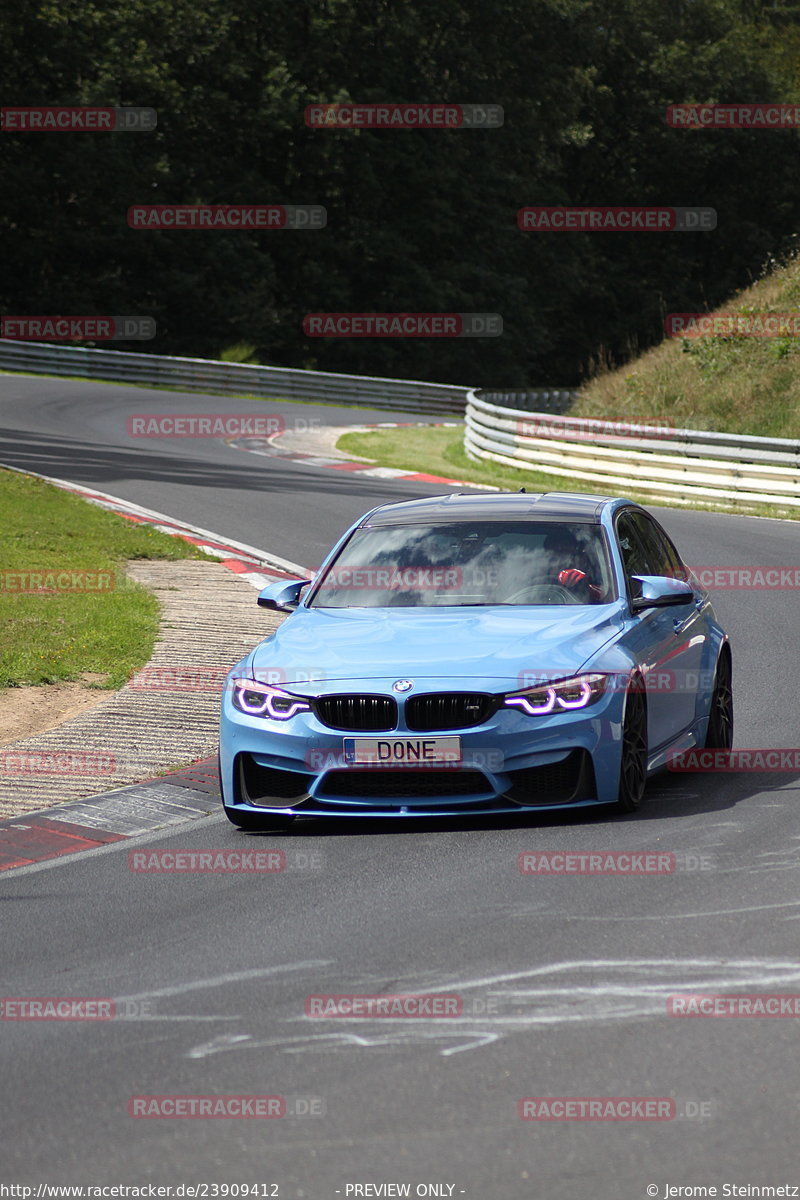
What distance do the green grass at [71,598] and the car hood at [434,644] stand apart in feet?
12.0

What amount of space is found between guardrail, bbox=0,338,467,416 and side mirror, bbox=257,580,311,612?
125 ft

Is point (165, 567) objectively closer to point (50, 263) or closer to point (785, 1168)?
point (785, 1168)

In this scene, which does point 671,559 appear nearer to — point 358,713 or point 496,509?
point 496,509

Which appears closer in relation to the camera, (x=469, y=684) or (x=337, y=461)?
(x=469, y=684)

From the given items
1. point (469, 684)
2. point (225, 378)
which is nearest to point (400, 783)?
point (469, 684)

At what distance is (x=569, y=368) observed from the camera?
78.0 meters

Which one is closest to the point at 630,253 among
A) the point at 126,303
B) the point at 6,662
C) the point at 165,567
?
the point at 126,303

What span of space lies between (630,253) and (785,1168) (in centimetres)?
7703

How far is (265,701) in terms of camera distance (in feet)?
27.6

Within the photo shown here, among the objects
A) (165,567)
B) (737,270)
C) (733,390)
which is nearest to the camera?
(165,567)

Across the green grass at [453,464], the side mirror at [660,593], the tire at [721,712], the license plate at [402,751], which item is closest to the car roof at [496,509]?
the side mirror at [660,593]

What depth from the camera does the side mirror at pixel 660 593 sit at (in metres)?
8.88

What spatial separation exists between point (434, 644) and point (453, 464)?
969 inches

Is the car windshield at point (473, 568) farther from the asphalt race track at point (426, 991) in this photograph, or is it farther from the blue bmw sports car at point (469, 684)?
the asphalt race track at point (426, 991)
